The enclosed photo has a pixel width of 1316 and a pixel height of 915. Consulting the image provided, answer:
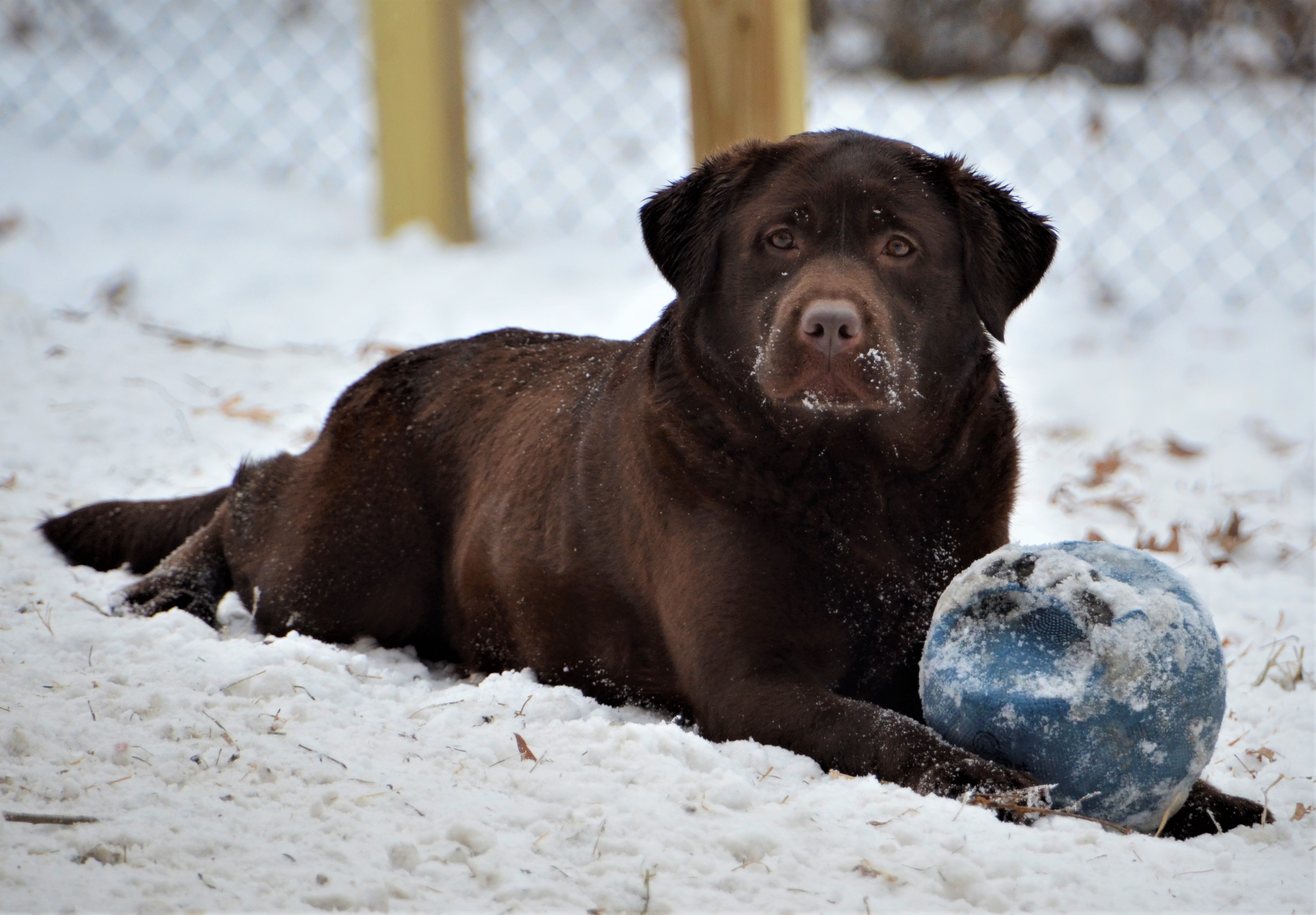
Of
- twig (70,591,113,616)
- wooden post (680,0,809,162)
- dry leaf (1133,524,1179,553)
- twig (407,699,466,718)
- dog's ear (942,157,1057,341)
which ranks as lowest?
dry leaf (1133,524,1179,553)

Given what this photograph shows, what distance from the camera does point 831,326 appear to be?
9.45 ft

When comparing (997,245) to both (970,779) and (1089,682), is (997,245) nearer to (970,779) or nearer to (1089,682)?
(1089,682)

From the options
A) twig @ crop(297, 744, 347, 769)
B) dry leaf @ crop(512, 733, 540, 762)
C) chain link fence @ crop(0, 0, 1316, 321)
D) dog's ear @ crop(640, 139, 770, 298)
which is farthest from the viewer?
chain link fence @ crop(0, 0, 1316, 321)

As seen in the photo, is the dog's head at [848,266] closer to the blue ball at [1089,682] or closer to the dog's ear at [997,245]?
the dog's ear at [997,245]

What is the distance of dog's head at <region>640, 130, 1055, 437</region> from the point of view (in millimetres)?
2969

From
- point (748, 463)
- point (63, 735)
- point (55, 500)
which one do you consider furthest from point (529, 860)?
point (55, 500)

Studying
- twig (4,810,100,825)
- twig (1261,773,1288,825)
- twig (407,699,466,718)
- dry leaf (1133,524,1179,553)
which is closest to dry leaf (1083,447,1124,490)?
dry leaf (1133,524,1179,553)

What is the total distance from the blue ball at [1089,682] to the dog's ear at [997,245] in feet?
2.60

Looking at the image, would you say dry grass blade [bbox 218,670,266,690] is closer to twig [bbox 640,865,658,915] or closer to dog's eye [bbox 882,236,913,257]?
twig [bbox 640,865,658,915]

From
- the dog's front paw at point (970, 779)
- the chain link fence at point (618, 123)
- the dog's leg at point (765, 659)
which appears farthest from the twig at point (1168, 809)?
the chain link fence at point (618, 123)

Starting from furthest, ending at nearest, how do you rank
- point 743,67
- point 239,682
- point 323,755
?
point 743,67, point 239,682, point 323,755

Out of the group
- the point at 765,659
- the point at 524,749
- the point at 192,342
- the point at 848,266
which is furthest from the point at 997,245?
the point at 192,342

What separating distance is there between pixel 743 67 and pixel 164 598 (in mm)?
3030

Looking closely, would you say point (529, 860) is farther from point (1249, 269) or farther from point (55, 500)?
point (1249, 269)
